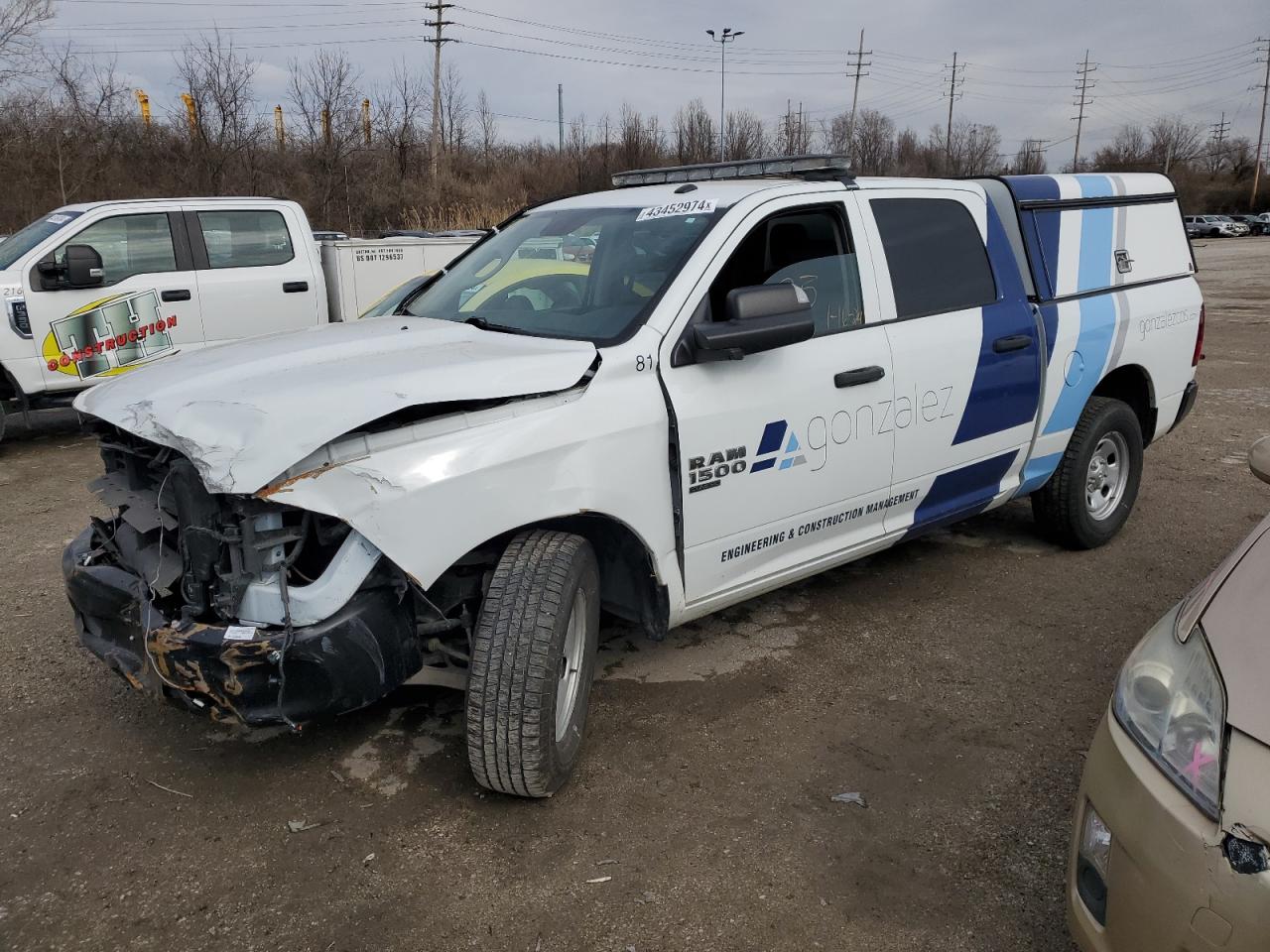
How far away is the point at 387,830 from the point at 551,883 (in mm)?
561

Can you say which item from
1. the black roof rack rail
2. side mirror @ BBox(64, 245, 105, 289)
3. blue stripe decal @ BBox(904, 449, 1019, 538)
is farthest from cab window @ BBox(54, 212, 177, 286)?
blue stripe decal @ BBox(904, 449, 1019, 538)

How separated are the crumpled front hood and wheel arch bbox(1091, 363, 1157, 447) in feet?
10.9

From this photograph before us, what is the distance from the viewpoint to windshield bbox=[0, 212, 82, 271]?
24.1 ft

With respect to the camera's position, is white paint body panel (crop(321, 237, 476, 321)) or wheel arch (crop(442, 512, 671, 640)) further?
white paint body panel (crop(321, 237, 476, 321))

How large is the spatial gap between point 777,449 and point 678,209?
101 cm

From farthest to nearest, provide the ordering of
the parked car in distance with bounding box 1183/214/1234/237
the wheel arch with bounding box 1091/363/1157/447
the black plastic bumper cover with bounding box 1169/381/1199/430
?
the parked car in distance with bounding box 1183/214/1234/237, the black plastic bumper cover with bounding box 1169/381/1199/430, the wheel arch with bounding box 1091/363/1157/447

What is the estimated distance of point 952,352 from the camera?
3.95m

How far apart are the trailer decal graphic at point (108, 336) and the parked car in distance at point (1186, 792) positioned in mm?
7377

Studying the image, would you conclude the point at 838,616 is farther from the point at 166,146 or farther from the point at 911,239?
the point at 166,146

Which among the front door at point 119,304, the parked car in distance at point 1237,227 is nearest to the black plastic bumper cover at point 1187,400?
the front door at point 119,304

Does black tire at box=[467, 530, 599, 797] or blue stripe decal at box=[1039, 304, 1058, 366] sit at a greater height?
blue stripe decal at box=[1039, 304, 1058, 366]

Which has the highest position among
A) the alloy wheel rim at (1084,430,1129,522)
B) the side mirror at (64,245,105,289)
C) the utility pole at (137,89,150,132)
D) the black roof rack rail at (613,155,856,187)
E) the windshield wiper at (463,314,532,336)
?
the utility pole at (137,89,150,132)

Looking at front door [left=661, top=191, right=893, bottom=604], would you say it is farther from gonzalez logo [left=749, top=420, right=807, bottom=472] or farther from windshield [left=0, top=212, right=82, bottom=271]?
windshield [left=0, top=212, right=82, bottom=271]

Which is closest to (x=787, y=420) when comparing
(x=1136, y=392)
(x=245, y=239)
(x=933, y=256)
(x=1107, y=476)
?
(x=933, y=256)
